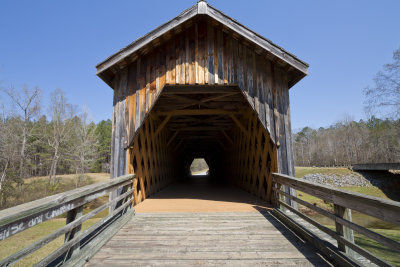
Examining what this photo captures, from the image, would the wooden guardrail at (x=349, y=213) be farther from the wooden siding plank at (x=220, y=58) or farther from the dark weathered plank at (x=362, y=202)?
the wooden siding plank at (x=220, y=58)

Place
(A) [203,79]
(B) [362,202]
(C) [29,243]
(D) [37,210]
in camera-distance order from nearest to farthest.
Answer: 1. (D) [37,210]
2. (B) [362,202]
3. (A) [203,79]
4. (C) [29,243]

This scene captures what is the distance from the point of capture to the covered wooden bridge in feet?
7.80

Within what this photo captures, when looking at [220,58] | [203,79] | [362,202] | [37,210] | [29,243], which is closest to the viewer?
[37,210]

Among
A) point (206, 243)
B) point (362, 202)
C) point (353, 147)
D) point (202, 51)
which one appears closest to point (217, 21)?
point (202, 51)

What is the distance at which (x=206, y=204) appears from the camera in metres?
6.08

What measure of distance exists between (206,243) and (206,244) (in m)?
0.04

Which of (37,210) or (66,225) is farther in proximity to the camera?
(66,225)

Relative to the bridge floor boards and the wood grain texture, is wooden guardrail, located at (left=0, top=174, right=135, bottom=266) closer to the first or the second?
the bridge floor boards

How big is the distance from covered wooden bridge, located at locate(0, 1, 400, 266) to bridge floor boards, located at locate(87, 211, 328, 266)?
16mm

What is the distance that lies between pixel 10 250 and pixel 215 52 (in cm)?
979

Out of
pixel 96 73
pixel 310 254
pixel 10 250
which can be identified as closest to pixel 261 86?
pixel 310 254

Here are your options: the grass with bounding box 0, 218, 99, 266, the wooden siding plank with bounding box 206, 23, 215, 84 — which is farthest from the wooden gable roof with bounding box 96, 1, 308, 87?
the grass with bounding box 0, 218, 99, 266

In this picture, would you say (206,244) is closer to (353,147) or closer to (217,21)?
(217,21)

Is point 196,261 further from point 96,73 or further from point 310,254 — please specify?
point 96,73
